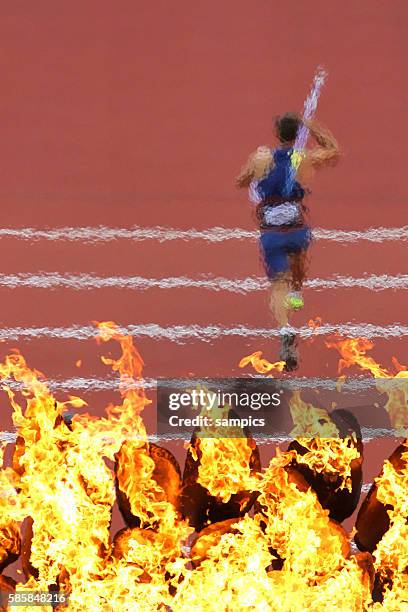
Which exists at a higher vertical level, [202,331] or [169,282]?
[169,282]

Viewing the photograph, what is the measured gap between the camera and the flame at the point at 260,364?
2.74m

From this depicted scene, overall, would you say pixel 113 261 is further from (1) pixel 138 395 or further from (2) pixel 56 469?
(2) pixel 56 469

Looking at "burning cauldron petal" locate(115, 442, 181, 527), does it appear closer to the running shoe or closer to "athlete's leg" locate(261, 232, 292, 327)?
the running shoe

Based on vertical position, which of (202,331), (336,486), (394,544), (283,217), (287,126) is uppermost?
(287,126)

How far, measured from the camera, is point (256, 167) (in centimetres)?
287

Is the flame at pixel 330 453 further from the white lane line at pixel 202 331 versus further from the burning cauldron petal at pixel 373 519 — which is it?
the white lane line at pixel 202 331

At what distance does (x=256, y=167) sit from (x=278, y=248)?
0.24 metres

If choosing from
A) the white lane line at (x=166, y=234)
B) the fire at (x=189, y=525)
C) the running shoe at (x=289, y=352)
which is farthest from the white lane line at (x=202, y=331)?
the fire at (x=189, y=525)

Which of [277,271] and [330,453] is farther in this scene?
[277,271]

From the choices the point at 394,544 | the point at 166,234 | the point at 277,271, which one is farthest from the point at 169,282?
the point at 394,544

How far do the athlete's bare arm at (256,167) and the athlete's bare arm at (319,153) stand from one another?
0.09 metres

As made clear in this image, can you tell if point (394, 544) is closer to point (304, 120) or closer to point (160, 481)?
point (160, 481)

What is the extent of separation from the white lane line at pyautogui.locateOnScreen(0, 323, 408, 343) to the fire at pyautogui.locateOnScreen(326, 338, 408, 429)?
1.4 inches

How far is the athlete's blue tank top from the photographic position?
2768 millimetres
